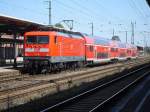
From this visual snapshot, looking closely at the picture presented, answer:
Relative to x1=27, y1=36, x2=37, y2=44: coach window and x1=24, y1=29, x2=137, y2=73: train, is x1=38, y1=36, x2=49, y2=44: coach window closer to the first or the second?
x1=24, y1=29, x2=137, y2=73: train

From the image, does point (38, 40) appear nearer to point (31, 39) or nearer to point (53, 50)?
point (31, 39)

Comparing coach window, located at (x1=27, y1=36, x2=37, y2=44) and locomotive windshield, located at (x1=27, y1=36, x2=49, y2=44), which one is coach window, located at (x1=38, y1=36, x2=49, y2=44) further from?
coach window, located at (x1=27, y1=36, x2=37, y2=44)

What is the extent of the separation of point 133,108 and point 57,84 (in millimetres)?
8332

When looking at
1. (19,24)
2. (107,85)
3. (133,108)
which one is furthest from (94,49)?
(133,108)

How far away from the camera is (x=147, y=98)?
51.8 feet

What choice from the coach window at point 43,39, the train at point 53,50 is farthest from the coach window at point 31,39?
the coach window at point 43,39

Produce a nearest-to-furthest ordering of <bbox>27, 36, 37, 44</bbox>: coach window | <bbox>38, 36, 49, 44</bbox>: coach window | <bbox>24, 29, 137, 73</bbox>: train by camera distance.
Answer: <bbox>24, 29, 137, 73</bbox>: train < <bbox>38, 36, 49, 44</bbox>: coach window < <bbox>27, 36, 37, 44</bbox>: coach window

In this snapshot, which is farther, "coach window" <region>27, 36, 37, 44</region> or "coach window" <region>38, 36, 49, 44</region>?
"coach window" <region>27, 36, 37, 44</region>

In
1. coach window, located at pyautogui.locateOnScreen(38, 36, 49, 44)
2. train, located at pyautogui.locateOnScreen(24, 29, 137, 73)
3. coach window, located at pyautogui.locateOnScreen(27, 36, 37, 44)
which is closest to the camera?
train, located at pyautogui.locateOnScreen(24, 29, 137, 73)

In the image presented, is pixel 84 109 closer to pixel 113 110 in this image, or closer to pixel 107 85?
pixel 113 110

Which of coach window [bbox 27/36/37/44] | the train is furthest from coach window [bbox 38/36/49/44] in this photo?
coach window [bbox 27/36/37/44]

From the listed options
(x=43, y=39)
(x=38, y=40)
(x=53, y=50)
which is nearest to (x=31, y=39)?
(x=38, y=40)

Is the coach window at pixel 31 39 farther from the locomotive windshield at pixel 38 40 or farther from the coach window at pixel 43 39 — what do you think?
the coach window at pixel 43 39

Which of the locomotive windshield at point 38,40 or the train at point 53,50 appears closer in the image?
the train at point 53,50
